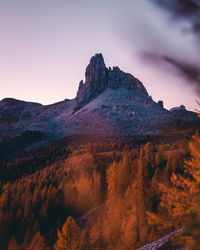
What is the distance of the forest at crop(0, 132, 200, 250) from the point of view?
18.5 feet

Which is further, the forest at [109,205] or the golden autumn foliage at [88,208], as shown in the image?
the golden autumn foliage at [88,208]

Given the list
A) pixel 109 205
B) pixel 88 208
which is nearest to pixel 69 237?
pixel 109 205

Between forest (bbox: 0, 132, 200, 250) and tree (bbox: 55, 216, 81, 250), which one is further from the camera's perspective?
tree (bbox: 55, 216, 81, 250)

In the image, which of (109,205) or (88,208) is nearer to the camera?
(109,205)

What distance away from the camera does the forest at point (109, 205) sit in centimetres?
564

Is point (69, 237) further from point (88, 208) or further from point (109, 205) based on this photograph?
point (88, 208)

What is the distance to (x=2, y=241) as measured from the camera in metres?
39.5

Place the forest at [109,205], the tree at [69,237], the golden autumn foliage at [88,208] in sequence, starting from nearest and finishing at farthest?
the forest at [109,205], the tree at [69,237], the golden autumn foliage at [88,208]

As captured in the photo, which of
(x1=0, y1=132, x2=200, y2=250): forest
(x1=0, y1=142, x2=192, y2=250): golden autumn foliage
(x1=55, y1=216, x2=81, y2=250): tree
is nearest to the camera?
(x1=0, y1=132, x2=200, y2=250): forest

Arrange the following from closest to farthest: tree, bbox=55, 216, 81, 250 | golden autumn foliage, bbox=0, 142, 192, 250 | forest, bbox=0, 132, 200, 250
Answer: forest, bbox=0, 132, 200, 250 → tree, bbox=55, 216, 81, 250 → golden autumn foliage, bbox=0, 142, 192, 250

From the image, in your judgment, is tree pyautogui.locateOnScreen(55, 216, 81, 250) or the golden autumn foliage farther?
the golden autumn foliage

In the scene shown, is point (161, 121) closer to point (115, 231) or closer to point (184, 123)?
point (184, 123)

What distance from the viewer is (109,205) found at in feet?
117

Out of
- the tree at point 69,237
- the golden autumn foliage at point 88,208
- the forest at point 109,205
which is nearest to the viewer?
the forest at point 109,205
